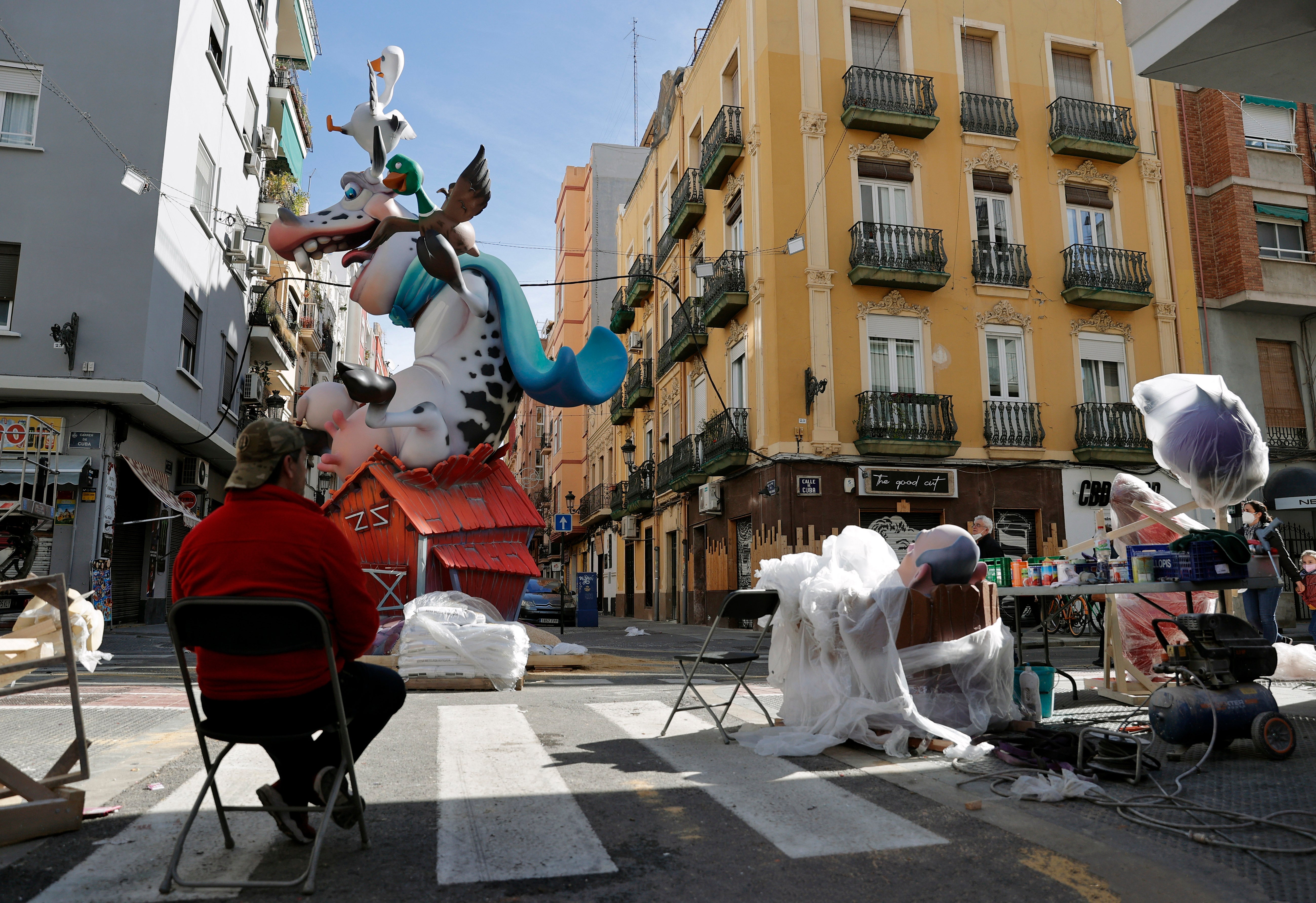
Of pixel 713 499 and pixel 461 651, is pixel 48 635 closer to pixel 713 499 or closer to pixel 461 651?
pixel 461 651

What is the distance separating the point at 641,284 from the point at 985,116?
426 inches

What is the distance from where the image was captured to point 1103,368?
788 inches

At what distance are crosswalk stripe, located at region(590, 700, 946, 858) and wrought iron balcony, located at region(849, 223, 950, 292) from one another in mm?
14560

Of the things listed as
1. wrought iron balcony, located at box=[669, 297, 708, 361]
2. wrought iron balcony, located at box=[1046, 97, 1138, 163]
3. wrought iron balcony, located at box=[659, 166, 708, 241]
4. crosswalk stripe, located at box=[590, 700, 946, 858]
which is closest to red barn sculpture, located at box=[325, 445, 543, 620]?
crosswalk stripe, located at box=[590, 700, 946, 858]

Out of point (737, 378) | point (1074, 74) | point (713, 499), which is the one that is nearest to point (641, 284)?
point (737, 378)

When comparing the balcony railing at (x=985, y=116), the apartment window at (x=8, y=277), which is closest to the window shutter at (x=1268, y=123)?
the balcony railing at (x=985, y=116)

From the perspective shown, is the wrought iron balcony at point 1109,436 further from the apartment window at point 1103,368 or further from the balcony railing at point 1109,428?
the apartment window at point 1103,368

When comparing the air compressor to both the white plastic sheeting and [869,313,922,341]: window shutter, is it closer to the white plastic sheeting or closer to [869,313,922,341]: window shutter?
the white plastic sheeting

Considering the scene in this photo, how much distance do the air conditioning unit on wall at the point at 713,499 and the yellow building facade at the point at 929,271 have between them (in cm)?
6

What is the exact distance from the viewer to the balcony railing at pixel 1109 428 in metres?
19.0

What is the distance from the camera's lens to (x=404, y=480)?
8461mm

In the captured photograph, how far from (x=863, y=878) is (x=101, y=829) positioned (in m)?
2.63

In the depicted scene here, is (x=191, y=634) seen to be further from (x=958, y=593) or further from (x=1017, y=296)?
(x=1017, y=296)

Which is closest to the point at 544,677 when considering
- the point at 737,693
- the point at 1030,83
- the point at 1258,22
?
the point at 737,693
